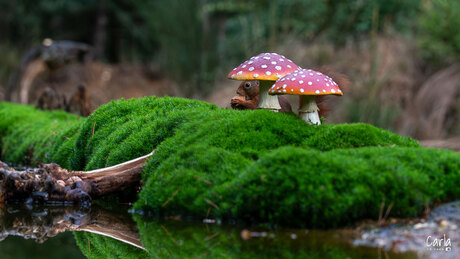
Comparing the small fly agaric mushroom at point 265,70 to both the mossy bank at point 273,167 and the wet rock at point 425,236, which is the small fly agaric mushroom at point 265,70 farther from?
the wet rock at point 425,236

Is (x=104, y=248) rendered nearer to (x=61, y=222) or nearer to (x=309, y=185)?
(x=61, y=222)

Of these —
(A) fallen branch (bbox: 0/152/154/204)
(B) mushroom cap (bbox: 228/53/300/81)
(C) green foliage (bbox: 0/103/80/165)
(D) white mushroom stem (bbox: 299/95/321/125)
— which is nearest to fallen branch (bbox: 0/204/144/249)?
(A) fallen branch (bbox: 0/152/154/204)

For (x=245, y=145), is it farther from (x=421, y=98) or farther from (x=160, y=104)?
(x=421, y=98)

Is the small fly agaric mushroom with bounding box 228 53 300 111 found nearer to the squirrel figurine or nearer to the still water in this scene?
the squirrel figurine

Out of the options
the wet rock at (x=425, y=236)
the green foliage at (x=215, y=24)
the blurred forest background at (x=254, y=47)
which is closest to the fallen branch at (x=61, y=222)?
the wet rock at (x=425, y=236)

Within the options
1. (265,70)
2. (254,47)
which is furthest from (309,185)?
(254,47)

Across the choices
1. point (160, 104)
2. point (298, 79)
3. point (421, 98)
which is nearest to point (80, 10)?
point (421, 98)
